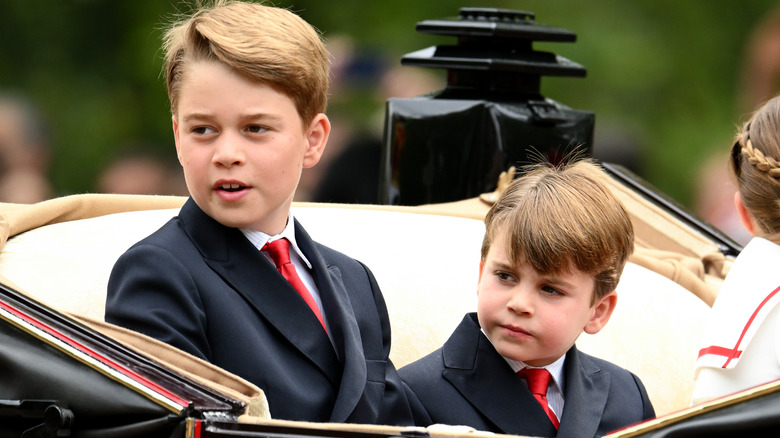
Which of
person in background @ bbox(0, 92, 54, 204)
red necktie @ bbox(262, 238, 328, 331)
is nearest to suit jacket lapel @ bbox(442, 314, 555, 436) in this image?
red necktie @ bbox(262, 238, 328, 331)

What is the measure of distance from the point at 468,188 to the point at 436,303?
0.75 metres

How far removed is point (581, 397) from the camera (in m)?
1.87

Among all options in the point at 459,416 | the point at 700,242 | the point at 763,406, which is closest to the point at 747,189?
the point at 459,416

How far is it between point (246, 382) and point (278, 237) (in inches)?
15.2

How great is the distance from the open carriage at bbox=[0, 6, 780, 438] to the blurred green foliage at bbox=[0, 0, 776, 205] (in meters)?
2.11

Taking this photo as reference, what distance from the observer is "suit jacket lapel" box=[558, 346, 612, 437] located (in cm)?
183

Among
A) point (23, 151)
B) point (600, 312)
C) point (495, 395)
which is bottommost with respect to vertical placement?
point (23, 151)

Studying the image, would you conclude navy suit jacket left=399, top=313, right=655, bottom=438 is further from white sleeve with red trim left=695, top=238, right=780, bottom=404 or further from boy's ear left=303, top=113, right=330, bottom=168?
boy's ear left=303, top=113, right=330, bottom=168

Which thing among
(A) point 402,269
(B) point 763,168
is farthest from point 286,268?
(B) point 763,168

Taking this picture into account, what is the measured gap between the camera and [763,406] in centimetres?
133

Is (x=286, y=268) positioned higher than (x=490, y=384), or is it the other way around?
(x=286, y=268)

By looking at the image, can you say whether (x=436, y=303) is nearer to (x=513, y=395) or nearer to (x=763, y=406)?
(x=513, y=395)

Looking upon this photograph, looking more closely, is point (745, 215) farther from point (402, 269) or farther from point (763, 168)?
point (402, 269)

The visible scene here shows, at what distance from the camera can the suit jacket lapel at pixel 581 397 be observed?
1834 mm
